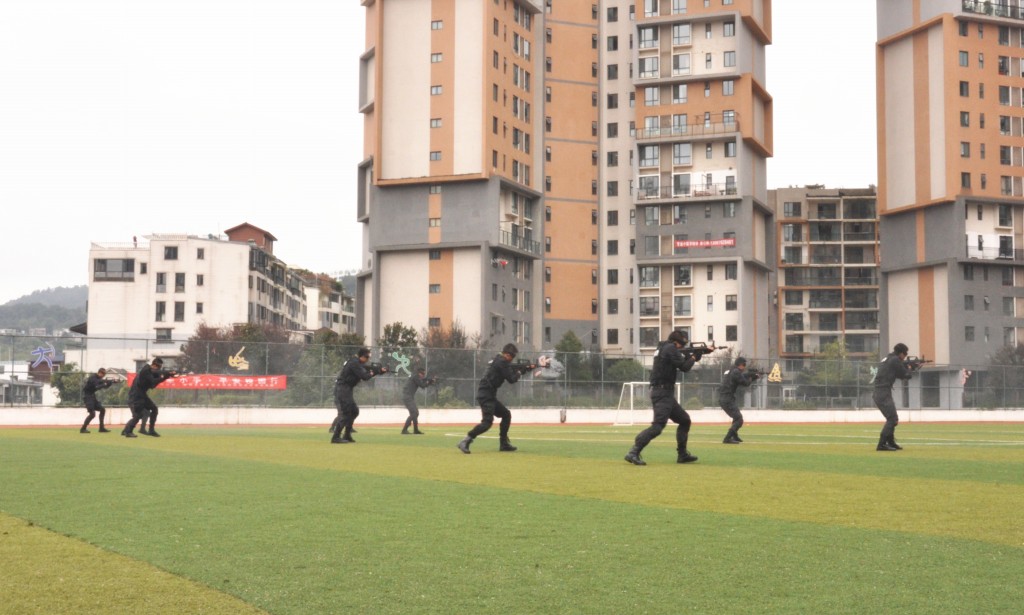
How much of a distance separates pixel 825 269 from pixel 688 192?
4085cm

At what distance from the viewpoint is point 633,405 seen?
59.6m

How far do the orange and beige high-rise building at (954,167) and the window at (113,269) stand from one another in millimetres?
79893

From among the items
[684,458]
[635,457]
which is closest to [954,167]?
[684,458]

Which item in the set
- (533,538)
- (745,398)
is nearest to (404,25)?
(745,398)

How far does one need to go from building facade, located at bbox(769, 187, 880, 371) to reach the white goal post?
293 feet

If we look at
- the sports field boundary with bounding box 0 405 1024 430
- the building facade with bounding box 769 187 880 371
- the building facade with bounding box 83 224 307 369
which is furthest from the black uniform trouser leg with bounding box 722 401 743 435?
the building facade with bounding box 769 187 880 371

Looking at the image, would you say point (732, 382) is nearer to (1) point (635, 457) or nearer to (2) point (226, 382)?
(1) point (635, 457)

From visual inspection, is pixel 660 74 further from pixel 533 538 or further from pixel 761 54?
pixel 533 538

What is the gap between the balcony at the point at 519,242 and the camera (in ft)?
336

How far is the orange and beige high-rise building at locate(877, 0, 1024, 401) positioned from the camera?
10125cm

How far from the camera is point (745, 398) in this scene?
63.4 meters

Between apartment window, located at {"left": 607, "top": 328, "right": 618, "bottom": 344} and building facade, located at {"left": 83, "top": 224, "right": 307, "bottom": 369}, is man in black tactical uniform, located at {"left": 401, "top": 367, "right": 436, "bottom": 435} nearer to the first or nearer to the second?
apartment window, located at {"left": 607, "top": 328, "right": 618, "bottom": 344}

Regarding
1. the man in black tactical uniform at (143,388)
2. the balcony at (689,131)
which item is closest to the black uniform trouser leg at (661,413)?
the man in black tactical uniform at (143,388)

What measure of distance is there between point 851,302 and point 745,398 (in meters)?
87.8
